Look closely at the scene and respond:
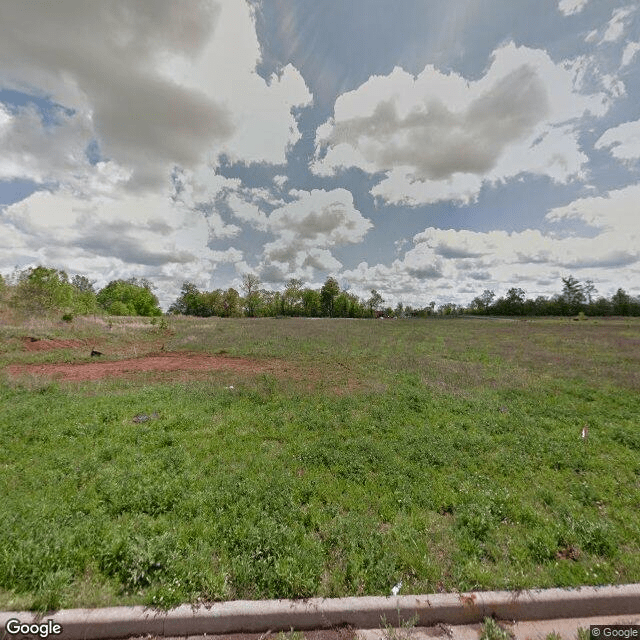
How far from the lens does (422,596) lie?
3135 millimetres

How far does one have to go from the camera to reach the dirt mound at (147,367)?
1228 centimetres

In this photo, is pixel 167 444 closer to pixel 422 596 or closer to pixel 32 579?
pixel 32 579

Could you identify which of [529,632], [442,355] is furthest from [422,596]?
[442,355]

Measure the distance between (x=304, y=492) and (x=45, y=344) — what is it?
2230cm

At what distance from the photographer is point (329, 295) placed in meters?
107

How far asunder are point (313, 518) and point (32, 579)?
321 centimetres

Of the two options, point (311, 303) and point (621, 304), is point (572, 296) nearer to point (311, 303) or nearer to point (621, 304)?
point (621, 304)

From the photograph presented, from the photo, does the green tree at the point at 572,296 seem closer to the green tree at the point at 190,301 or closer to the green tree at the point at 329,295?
the green tree at the point at 329,295

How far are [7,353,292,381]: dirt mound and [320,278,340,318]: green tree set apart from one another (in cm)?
8946

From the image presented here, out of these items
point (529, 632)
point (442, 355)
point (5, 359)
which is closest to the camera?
point (529, 632)

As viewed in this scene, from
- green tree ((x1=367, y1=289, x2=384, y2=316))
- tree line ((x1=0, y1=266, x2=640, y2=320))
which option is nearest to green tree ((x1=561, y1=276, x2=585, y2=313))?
tree line ((x1=0, y1=266, x2=640, y2=320))

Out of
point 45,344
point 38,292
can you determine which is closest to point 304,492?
point 45,344

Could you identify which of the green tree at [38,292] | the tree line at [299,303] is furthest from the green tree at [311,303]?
the green tree at [38,292]

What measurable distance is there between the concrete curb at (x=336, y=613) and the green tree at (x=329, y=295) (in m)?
103
